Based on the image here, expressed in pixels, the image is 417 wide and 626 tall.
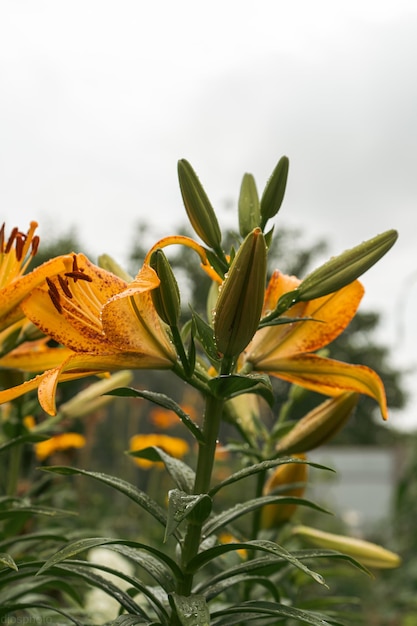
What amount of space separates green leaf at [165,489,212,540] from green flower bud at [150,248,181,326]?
15 centimetres

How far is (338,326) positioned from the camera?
0.77m

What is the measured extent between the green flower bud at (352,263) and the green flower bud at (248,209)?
0.08 m

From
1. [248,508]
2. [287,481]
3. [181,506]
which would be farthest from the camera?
[287,481]

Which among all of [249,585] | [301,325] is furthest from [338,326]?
[249,585]

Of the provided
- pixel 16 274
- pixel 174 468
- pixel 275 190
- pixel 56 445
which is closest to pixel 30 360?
pixel 16 274

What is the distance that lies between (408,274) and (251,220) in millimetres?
986

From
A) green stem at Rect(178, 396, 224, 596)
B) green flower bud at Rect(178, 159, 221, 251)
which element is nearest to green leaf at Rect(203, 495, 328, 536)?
green stem at Rect(178, 396, 224, 596)

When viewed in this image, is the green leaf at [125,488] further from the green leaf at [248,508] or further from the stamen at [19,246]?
the stamen at [19,246]

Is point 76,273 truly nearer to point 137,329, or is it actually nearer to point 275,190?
point 137,329

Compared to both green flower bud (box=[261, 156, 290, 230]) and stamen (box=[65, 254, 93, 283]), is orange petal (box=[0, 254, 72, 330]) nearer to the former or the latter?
stamen (box=[65, 254, 93, 283])

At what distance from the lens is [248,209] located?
29.1 inches

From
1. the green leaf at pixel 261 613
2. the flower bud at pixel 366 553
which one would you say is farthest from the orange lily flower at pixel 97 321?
the flower bud at pixel 366 553

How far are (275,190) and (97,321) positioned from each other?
0.68 ft

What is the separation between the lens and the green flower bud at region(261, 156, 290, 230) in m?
0.71
